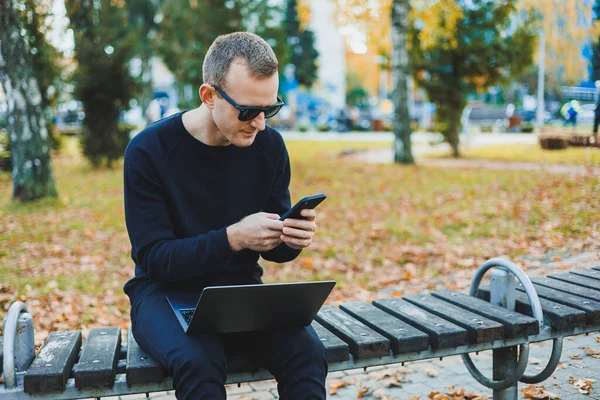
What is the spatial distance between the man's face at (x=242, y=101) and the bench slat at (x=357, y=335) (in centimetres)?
100

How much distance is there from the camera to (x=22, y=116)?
10555 millimetres

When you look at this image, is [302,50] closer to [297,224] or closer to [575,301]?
[575,301]

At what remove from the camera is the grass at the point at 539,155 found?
6970mm

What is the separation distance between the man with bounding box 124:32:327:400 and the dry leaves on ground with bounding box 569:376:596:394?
204 centimetres

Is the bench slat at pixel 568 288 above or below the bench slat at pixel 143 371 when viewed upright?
below

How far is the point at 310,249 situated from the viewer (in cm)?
772

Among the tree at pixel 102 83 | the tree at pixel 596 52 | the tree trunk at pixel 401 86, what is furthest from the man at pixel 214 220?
the tree at pixel 102 83

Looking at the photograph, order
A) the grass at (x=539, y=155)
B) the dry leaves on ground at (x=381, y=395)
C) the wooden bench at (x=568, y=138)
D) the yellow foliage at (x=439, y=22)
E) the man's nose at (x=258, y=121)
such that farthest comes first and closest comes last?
the yellow foliage at (x=439, y=22), the grass at (x=539, y=155), the wooden bench at (x=568, y=138), the dry leaves on ground at (x=381, y=395), the man's nose at (x=258, y=121)

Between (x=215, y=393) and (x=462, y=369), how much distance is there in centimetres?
252

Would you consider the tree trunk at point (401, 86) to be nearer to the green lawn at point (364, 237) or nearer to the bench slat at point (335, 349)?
the green lawn at point (364, 237)

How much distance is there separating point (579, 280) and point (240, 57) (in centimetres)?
260

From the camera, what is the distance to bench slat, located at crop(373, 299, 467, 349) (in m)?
2.88

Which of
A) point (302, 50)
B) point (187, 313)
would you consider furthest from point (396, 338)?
point (302, 50)

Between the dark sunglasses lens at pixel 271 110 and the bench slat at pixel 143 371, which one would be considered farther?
the dark sunglasses lens at pixel 271 110
